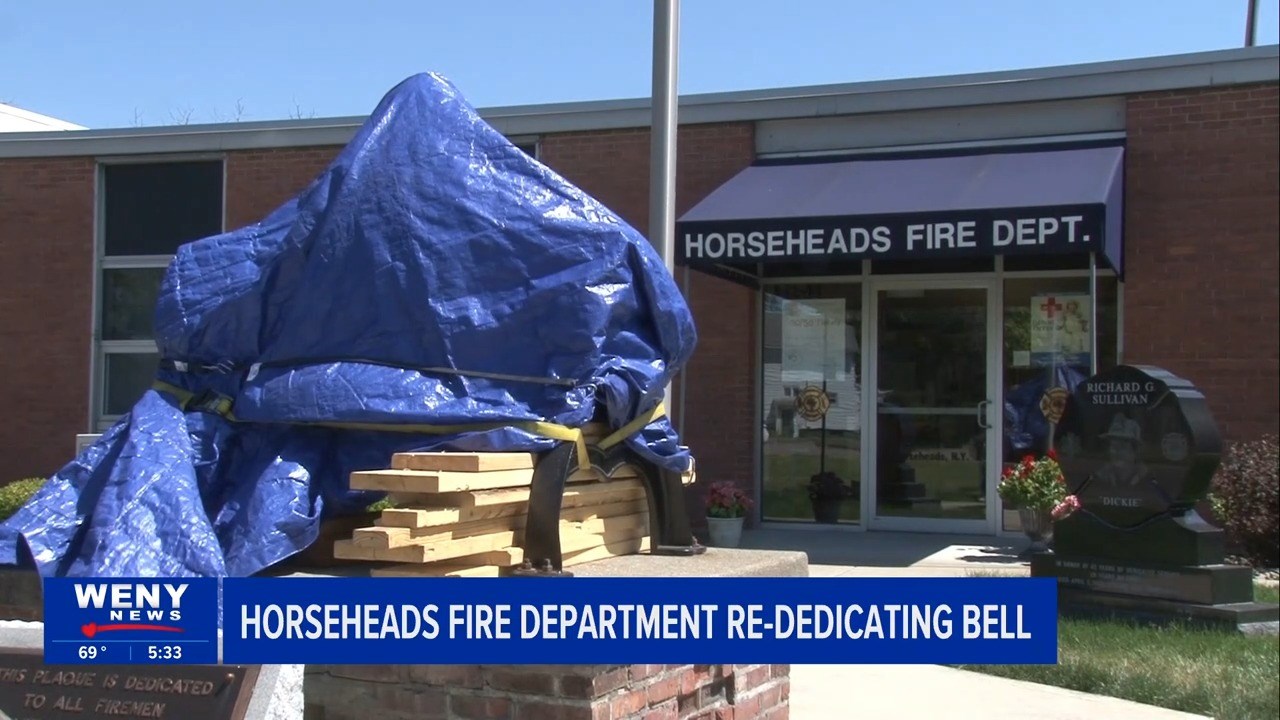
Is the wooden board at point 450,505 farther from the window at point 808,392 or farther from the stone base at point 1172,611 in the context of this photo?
the window at point 808,392

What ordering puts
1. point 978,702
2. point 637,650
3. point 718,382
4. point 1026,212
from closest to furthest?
1. point 637,650
2. point 978,702
3. point 1026,212
4. point 718,382

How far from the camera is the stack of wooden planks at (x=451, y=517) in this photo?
3695 mm

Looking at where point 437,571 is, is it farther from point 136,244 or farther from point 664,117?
point 136,244

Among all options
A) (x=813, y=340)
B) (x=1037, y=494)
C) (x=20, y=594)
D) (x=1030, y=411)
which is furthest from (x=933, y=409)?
(x=20, y=594)

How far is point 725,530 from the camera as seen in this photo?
11367 mm

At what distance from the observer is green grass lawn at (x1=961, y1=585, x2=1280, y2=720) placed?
6.02 m

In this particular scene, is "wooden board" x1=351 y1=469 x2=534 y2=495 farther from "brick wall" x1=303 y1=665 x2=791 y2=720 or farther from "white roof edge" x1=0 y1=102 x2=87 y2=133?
"white roof edge" x1=0 y1=102 x2=87 y2=133

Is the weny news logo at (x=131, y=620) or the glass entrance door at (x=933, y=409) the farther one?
the glass entrance door at (x=933, y=409)

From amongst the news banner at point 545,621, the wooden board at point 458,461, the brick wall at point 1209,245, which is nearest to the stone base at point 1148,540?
the brick wall at point 1209,245

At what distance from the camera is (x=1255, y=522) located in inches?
395

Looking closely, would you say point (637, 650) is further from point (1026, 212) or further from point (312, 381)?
point (1026, 212)

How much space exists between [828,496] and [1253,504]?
12.5ft

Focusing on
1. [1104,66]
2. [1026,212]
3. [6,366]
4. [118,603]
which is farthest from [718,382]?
[118,603]

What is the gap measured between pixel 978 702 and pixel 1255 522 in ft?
16.5
